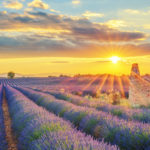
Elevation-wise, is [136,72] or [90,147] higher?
[136,72]

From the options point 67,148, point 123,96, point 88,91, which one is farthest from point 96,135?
point 88,91

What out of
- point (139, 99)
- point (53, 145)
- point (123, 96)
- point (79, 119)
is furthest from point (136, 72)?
point (53, 145)

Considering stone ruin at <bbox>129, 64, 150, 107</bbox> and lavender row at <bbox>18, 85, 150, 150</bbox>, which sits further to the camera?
stone ruin at <bbox>129, 64, 150, 107</bbox>

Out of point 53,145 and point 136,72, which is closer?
point 53,145

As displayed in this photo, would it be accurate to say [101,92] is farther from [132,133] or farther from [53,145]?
[53,145]

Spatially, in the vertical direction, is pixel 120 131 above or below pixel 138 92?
below

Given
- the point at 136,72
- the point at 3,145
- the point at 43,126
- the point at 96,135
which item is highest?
the point at 136,72

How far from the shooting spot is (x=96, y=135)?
4.88 m

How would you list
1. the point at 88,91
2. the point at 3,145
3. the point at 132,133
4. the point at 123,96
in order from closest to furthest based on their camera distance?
1. the point at 132,133
2. the point at 3,145
3. the point at 123,96
4. the point at 88,91

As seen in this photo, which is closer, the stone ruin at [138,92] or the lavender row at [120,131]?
the lavender row at [120,131]

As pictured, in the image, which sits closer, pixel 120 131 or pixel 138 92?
pixel 120 131

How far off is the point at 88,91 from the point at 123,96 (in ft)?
9.46

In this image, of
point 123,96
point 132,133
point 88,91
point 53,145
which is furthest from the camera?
point 88,91

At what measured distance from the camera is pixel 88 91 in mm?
18234
